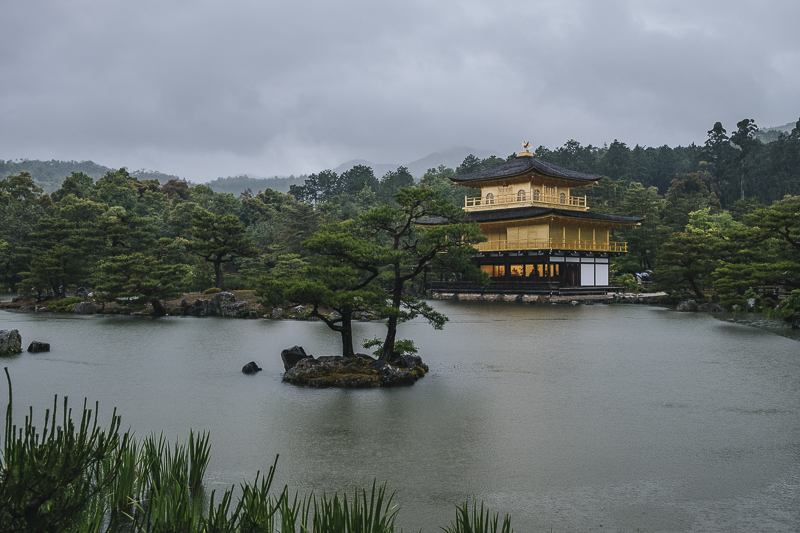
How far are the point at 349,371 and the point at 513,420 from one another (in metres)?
3.73

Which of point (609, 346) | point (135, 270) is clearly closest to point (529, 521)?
point (609, 346)

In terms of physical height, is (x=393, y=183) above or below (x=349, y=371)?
above

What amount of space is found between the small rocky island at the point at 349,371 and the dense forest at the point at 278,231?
110 inches

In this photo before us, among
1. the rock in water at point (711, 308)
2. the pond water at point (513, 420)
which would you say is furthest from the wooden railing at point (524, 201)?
the pond water at point (513, 420)

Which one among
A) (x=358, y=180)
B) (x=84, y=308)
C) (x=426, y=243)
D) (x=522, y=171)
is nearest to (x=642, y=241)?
(x=522, y=171)

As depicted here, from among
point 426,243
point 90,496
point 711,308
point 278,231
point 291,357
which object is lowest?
point 291,357

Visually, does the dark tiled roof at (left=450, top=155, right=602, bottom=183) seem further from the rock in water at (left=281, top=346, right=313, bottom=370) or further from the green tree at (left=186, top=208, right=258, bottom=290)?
the rock in water at (left=281, top=346, right=313, bottom=370)

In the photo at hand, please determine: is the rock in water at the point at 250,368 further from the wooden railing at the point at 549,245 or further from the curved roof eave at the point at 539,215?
the wooden railing at the point at 549,245

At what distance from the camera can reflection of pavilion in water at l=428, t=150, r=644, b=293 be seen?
108 feet

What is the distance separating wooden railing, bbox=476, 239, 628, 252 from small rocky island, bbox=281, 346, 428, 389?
2212 centimetres

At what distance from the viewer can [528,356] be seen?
13.8m

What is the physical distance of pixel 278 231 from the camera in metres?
42.0

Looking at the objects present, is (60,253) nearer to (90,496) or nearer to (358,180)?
(90,496)

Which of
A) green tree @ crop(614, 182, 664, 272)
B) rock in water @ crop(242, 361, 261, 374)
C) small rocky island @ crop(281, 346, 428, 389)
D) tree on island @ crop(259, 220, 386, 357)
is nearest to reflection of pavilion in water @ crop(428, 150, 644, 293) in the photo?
green tree @ crop(614, 182, 664, 272)
